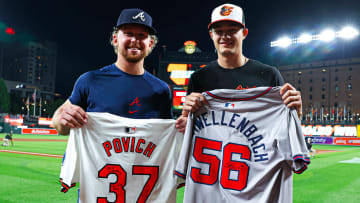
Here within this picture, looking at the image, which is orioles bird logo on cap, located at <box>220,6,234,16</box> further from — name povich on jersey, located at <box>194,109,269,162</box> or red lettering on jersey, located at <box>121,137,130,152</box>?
red lettering on jersey, located at <box>121,137,130,152</box>

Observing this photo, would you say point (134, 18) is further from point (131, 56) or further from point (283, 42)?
point (283, 42)

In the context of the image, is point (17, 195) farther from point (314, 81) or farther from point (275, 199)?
point (314, 81)

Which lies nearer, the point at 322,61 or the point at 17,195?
the point at 17,195

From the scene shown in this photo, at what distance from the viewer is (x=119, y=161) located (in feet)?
9.15

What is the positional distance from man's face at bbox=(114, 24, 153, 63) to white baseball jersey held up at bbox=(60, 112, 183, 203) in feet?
2.11

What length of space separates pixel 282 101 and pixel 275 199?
0.94 meters

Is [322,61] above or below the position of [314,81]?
above

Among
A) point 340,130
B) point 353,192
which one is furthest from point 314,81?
point 353,192

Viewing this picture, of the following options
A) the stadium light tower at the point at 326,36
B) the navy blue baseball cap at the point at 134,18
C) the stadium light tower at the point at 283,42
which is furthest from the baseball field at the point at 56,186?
the stadium light tower at the point at 283,42

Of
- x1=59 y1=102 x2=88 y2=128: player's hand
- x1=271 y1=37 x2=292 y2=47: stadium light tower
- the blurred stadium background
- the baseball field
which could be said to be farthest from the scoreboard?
x1=59 y1=102 x2=88 y2=128: player's hand

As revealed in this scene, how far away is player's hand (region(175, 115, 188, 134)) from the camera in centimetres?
288

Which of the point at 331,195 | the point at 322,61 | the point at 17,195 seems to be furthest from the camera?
the point at 322,61

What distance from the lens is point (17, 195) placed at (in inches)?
248

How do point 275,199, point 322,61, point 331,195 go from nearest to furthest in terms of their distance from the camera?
point 275,199, point 331,195, point 322,61
